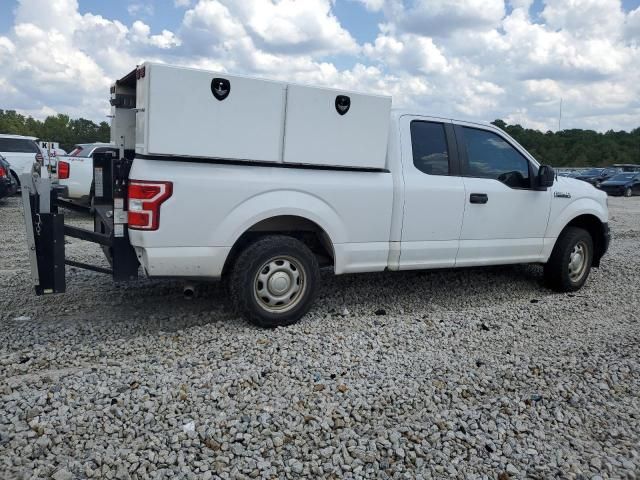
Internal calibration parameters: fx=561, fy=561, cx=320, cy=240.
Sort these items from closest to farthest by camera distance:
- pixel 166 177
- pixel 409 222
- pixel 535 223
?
1. pixel 166 177
2. pixel 409 222
3. pixel 535 223

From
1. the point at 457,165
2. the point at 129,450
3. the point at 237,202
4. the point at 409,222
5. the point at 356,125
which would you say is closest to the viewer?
the point at 129,450

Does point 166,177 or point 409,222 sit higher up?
point 166,177

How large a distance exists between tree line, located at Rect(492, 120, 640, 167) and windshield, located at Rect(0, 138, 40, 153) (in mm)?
60813

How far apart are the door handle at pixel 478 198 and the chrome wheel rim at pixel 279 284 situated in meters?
2.04

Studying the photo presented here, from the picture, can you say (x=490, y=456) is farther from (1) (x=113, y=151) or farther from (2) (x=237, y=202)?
(1) (x=113, y=151)

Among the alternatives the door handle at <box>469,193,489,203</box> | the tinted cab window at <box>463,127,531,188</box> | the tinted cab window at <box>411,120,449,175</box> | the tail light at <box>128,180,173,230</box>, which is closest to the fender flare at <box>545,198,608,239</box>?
the tinted cab window at <box>463,127,531,188</box>

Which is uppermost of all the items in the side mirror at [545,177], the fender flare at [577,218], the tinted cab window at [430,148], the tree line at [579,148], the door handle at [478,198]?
the tree line at [579,148]

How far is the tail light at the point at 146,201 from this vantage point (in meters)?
4.29

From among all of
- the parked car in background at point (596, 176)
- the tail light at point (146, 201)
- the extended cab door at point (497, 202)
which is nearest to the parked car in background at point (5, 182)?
the tail light at point (146, 201)

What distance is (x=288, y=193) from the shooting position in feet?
15.9

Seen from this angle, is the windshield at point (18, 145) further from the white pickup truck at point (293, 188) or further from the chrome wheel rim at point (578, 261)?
the chrome wheel rim at point (578, 261)

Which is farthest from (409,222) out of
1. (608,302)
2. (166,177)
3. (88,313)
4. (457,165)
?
(88,313)

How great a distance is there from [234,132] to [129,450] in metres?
2.56

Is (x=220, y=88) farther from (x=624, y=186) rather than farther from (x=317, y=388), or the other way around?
(x=624, y=186)
